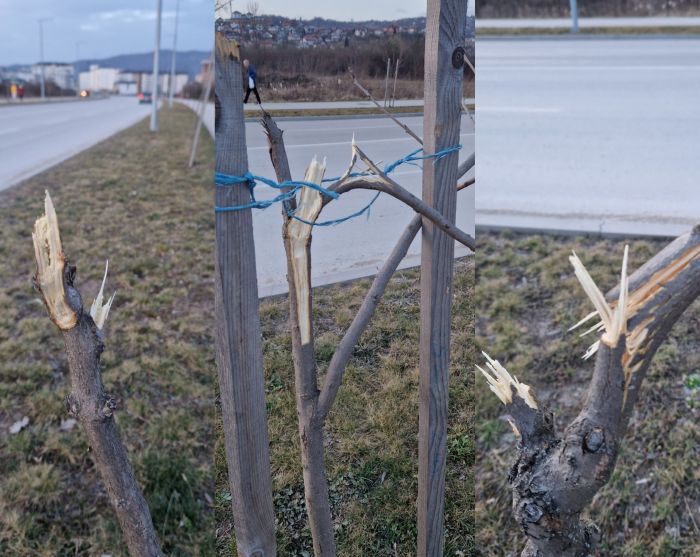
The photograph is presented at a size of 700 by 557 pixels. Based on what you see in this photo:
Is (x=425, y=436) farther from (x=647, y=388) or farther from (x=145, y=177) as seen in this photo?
(x=145, y=177)

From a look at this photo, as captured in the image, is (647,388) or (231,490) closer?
(231,490)

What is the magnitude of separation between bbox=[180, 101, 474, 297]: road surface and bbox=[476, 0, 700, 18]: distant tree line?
49.9 feet

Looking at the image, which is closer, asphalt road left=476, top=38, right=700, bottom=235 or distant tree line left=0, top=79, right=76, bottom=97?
asphalt road left=476, top=38, right=700, bottom=235

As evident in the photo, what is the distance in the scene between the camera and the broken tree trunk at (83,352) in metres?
1.36

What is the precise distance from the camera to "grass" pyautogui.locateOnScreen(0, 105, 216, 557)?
2.96m

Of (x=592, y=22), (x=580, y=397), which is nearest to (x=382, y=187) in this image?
(x=580, y=397)

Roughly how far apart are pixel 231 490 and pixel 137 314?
360 cm

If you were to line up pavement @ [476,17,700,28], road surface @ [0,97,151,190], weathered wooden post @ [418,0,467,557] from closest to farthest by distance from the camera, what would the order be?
weathered wooden post @ [418,0,467,557] < road surface @ [0,97,151,190] < pavement @ [476,17,700,28]

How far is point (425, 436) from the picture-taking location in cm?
158

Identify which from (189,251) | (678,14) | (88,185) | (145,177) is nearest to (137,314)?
(189,251)

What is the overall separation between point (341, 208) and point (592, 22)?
51.8ft

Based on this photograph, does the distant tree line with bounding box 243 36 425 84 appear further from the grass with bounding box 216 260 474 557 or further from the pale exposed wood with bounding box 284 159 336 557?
the grass with bounding box 216 260 474 557

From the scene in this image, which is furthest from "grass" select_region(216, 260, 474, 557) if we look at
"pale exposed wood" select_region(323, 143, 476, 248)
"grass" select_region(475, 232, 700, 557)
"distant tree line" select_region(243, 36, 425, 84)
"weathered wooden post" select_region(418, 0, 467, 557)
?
"grass" select_region(475, 232, 700, 557)

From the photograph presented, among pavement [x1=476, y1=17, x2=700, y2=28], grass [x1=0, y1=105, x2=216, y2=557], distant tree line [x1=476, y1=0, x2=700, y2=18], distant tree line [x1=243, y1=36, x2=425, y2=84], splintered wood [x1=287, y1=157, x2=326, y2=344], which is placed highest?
distant tree line [x1=476, y1=0, x2=700, y2=18]
